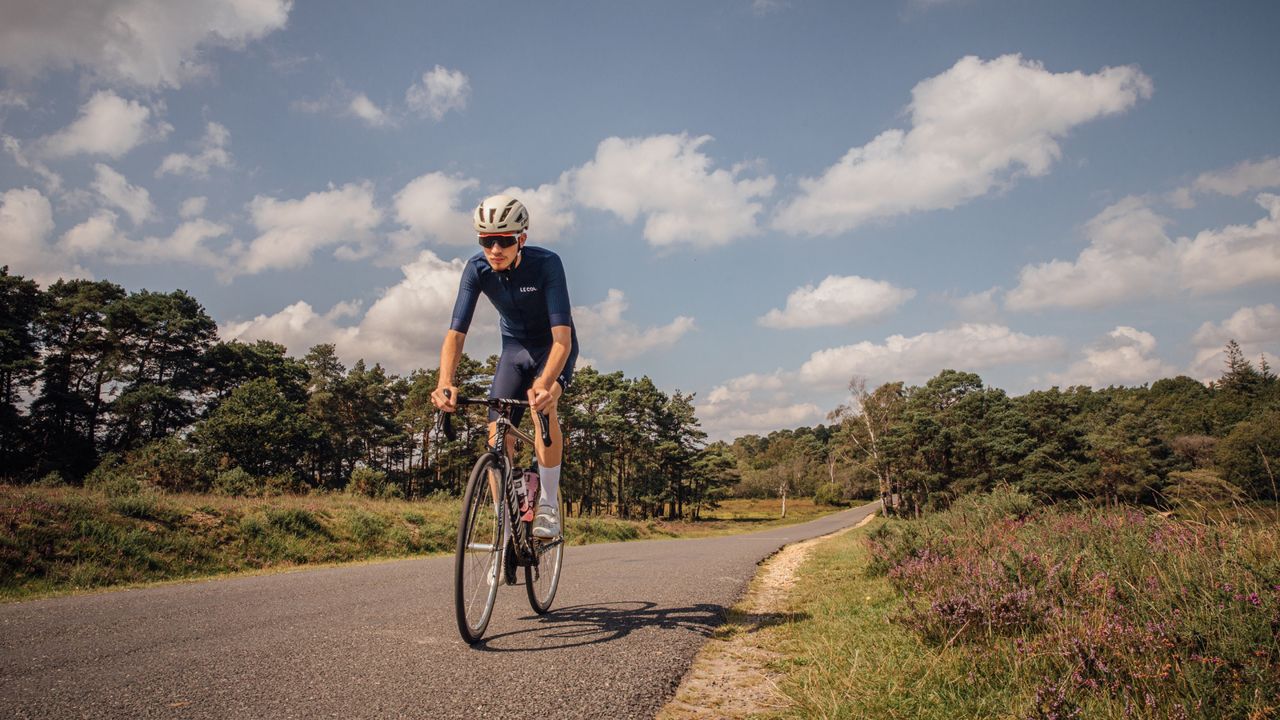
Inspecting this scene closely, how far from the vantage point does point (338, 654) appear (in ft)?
11.5

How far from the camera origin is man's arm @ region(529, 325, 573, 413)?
409 cm

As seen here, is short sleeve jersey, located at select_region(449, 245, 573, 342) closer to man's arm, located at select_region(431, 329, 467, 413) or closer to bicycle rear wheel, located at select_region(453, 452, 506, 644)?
man's arm, located at select_region(431, 329, 467, 413)

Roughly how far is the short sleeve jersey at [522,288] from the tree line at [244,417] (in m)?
23.8

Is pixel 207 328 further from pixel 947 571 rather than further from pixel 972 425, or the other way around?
pixel 972 425

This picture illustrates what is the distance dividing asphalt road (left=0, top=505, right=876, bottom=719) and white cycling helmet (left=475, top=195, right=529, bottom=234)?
113 inches

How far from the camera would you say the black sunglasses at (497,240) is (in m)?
4.31

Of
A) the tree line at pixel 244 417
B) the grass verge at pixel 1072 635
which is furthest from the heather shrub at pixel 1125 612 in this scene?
the tree line at pixel 244 417

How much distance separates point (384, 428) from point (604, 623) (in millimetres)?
68447

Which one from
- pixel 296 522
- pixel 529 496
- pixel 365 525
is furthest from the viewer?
pixel 365 525

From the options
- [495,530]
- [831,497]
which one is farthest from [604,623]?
[831,497]

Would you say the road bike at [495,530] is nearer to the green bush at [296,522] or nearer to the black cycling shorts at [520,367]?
the black cycling shorts at [520,367]

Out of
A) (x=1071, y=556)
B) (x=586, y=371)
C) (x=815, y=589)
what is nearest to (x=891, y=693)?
(x=1071, y=556)

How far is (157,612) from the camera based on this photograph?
4.70m

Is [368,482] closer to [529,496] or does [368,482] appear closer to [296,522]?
[296,522]
